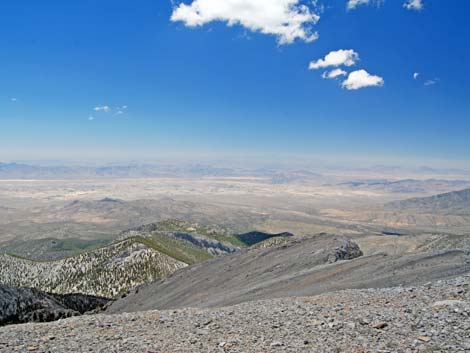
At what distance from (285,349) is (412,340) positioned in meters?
5.18

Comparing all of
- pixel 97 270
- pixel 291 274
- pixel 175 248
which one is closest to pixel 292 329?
pixel 291 274

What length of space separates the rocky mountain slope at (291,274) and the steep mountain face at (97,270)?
40.4 m

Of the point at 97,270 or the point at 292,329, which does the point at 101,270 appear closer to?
the point at 97,270

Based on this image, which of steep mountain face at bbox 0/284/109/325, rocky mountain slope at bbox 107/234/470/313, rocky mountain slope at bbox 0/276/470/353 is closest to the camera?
rocky mountain slope at bbox 0/276/470/353

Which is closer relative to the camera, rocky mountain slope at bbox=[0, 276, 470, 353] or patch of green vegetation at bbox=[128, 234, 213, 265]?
rocky mountain slope at bbox=[0, 276, 470, 353]

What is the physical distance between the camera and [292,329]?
19328 mm

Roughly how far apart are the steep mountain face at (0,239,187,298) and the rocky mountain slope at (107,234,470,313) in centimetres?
4040

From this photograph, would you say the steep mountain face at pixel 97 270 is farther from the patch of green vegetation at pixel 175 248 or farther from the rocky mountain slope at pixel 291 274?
the rocky mountain slope at pixel 291 274

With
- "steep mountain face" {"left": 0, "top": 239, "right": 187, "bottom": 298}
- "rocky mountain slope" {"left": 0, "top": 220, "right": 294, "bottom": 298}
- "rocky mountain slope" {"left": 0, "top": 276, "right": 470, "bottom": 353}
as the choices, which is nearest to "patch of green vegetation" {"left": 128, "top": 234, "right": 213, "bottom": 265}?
"rocky mountain slope" {"left": 0, "top": 220, "right": 294, "bottom": 298}

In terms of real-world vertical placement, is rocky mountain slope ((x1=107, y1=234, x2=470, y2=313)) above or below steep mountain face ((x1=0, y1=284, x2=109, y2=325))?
above

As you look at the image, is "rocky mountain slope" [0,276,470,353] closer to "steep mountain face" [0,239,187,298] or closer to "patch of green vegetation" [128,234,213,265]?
"steep mountain face" [0,239,187,298]

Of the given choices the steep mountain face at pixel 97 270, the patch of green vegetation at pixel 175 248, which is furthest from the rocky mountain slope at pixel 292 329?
the patch of green vegetation at pixel 175 248

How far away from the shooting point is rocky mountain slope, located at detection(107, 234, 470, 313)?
36.7m

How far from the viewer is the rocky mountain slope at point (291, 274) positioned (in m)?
36.7
